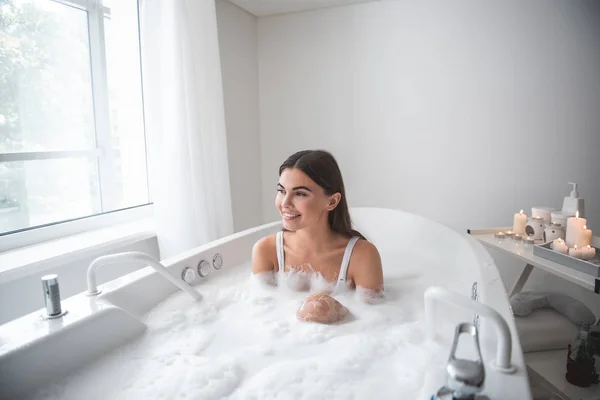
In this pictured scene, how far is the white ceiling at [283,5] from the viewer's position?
2566 millimetres

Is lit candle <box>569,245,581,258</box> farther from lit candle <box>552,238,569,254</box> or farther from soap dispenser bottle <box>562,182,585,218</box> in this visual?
soap dispenser bottle <box>562,182,585,218</box>

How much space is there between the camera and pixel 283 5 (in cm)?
263

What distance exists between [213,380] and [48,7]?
180 cm

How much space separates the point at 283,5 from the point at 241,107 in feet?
2.33

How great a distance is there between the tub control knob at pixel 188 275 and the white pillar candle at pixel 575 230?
147 cm

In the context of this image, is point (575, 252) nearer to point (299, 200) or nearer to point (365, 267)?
point (365, 267)

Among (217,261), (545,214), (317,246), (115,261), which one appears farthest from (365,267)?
(545,214)

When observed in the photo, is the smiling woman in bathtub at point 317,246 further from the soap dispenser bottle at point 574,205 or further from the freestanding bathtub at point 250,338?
the soap dispenser bottle at point 574,205

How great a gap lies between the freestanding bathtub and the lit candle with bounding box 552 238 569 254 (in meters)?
0.33

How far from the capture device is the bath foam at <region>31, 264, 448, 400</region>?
95cm

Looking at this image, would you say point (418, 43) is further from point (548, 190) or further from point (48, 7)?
point (48, 7)

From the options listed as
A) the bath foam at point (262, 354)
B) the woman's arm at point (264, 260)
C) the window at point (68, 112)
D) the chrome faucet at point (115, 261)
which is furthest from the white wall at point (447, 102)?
the chrome faucet at point (115, 261)

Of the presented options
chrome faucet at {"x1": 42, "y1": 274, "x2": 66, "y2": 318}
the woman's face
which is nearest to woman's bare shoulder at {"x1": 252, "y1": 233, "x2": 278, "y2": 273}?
the woman's face

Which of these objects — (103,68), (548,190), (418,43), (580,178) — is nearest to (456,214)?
(548,190)
